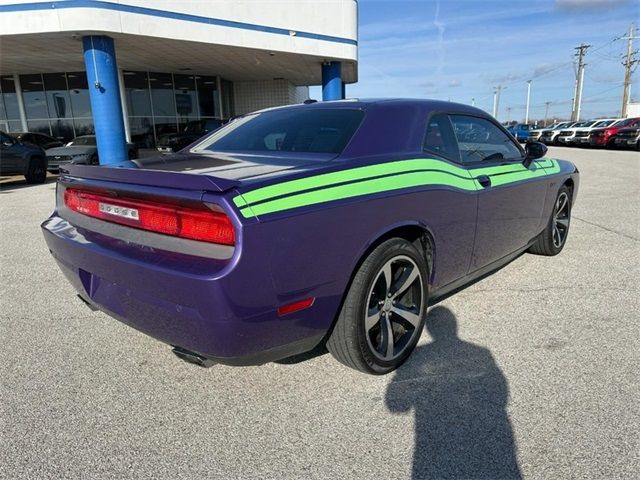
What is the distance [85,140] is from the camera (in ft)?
51.6

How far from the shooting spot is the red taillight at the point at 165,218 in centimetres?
192

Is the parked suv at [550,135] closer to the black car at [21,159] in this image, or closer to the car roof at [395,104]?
the black car at [21,159]

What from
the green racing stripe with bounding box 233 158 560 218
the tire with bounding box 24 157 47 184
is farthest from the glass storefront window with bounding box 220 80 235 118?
the green racing stripe with bounding box 233 158 560 218

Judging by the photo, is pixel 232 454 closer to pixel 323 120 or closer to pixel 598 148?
pixel 323 120

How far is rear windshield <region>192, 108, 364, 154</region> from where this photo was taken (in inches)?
110

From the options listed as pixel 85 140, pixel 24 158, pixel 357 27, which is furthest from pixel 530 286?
pixel 357 27

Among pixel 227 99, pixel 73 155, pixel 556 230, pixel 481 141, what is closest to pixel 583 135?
pixel 227 99

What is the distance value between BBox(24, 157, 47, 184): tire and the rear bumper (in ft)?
40.9

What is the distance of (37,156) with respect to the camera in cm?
1290

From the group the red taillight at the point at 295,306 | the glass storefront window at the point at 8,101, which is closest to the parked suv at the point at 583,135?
the red taillight at the point at 295,306

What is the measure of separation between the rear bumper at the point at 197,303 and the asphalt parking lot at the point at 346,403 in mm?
429

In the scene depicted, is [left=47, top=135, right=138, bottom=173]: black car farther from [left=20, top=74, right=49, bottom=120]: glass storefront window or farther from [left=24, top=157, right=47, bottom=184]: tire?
[left=20, top=74, right=49, bottom=120]: glass storefront window

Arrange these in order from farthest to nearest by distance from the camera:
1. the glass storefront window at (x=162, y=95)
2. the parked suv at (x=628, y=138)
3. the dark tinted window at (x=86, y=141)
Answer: the glass storefront window at (x=162, y=95) → the parked suv at (x=628, y=138) → the dark tinted window at (x=86, y=141)

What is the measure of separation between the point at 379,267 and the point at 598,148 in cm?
2774
